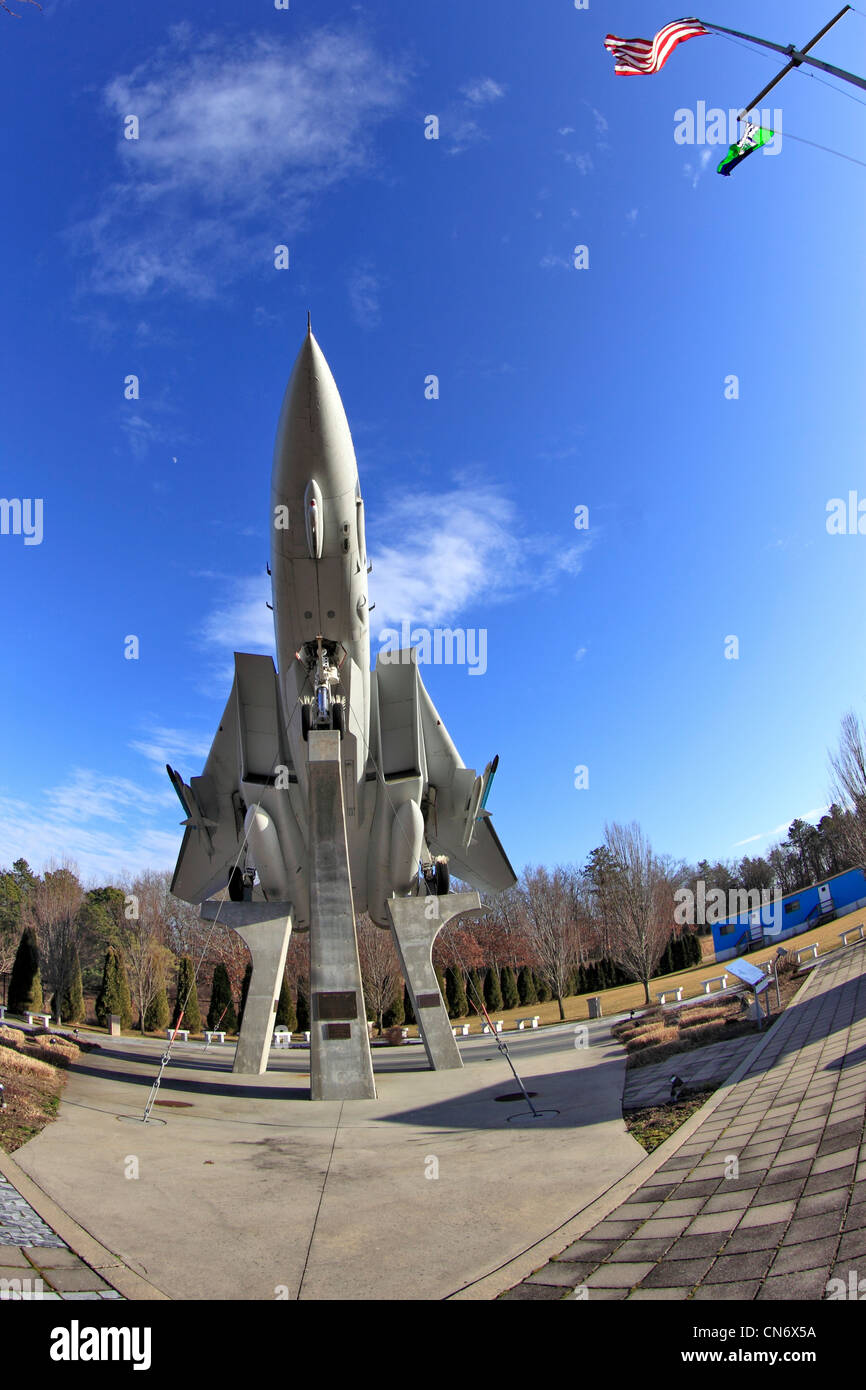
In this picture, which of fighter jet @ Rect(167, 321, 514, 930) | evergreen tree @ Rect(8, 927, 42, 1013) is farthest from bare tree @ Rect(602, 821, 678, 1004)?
evergreen tree @ Rect(8, 927, 42, 1013)

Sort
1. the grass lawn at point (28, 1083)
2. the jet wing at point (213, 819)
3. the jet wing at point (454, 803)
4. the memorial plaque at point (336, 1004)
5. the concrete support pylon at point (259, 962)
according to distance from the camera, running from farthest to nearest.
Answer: the jet wing at point (454, 803), the jet wing at point (213, 819), the concrete support pylon at point (259, 962), the memorial plaque at point (336, 1004), the grass lawn at point (28, 1083)

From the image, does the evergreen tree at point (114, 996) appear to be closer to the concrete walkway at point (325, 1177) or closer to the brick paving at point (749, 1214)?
the concrete walkway at point (325, 1177)

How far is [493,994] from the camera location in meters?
39.0

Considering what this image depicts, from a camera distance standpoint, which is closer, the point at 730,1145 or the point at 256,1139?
the point at 730,1145

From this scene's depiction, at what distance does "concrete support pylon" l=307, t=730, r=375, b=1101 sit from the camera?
38.4ft

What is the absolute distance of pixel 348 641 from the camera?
47.7 ft

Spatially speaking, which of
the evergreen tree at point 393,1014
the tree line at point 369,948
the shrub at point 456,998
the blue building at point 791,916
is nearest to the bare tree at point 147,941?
the tree line at point 369,948

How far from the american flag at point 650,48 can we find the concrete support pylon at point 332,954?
1174 cm

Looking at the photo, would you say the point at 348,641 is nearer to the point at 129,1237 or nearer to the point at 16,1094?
the point at 16,1094

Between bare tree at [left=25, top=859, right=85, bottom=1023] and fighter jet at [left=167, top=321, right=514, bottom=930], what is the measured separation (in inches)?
884

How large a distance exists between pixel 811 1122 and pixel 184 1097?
929 cm

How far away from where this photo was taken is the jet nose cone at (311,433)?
12141 mm
